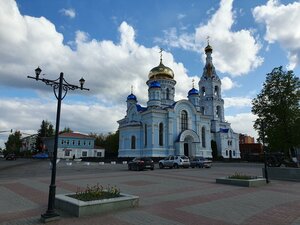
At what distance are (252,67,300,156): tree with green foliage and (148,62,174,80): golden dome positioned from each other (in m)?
30.9

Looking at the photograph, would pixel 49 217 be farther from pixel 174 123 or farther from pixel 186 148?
pixel 186 148

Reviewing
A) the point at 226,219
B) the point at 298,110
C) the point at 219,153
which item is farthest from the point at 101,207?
the point at 219,153

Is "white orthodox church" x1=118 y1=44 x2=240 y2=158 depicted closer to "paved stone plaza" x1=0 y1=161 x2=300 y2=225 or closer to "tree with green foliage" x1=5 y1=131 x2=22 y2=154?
"paved stone plaza" x1=0 y1=161 x2=300 y2=225

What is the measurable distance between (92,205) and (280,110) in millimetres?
22811

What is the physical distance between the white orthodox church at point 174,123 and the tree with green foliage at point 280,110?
74.1 feet

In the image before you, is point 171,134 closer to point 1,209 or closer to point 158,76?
point 158,76

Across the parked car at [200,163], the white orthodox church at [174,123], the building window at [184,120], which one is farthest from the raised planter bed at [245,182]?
the building window at [184,120]

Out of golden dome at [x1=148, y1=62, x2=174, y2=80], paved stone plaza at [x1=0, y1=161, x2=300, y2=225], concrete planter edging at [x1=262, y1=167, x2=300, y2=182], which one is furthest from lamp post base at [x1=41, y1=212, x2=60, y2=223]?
golden dome at [x1=148, y1=62, x2=174, y2=80]

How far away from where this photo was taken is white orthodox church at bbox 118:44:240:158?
158 feet

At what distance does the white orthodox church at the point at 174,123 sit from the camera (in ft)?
158

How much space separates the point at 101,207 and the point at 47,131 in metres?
92.4

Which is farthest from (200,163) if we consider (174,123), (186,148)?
(186,148)

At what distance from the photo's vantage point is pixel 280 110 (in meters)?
25.0

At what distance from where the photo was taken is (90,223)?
6723 mm
